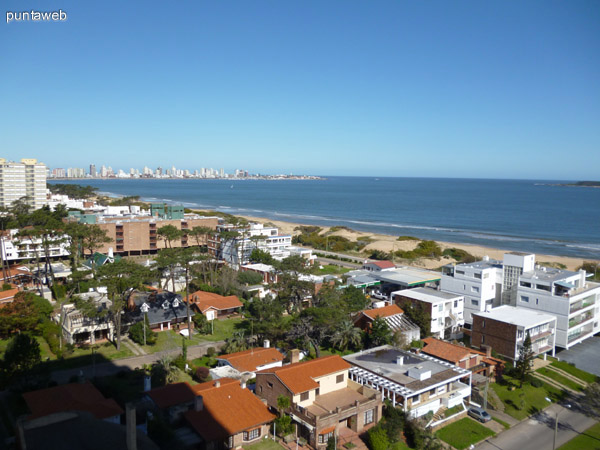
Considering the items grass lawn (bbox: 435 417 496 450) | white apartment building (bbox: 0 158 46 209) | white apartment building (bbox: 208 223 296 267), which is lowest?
grass lawn (bbox: 435 417 496 450)

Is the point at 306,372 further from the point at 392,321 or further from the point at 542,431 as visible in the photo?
the point at 392,321

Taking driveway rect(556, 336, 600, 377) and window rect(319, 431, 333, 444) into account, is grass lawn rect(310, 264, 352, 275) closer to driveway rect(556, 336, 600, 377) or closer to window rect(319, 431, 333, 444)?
driveway rect(556, 336, 600, 377)

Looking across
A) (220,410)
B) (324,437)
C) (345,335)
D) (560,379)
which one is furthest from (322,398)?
(560,379)

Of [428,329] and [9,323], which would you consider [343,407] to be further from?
[9,323]

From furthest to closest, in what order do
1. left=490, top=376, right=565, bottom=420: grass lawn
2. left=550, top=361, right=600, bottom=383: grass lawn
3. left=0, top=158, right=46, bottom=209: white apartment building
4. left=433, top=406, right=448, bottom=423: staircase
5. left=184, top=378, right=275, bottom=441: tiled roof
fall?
1. left=0, top=158, right=46, bottom=209: white apartment building
2. left=550, top=361, right=600, bottom=383: grass lawn
3. left=490, top=376, right=565, bottom=420: grass lawn
4. left=433, top=406, right=448, bottom=423: staircase
5. left=184, top=378, right=275, bottom=441: tiled roof

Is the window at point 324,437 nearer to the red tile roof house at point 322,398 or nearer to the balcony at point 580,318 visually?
the red tile roof house at point 322,398

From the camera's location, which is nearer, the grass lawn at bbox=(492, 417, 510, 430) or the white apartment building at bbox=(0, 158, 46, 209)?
the grass lawn at bbox=(492, 417, 510, 430)

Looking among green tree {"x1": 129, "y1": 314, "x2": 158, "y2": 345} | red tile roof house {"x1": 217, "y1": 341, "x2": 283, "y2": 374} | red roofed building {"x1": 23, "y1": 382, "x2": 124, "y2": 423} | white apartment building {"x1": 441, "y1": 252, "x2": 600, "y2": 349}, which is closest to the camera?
red roofed building {"x1": 23, "y1": 382, "x2": 124, "y2": 423}

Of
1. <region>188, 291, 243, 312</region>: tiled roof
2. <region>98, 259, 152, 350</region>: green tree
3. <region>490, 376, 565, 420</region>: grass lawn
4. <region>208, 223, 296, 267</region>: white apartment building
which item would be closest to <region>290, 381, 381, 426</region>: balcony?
<region>490, 376, 565, 420</region>: grass lawn

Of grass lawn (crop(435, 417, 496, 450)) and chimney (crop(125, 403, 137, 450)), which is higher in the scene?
chimney (crop(125, 403, 137, 450))
